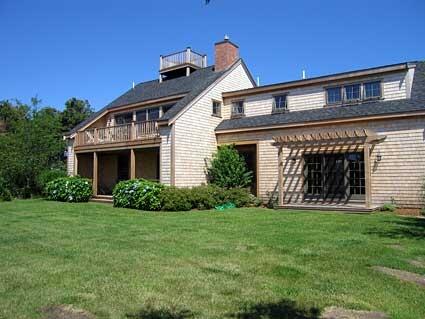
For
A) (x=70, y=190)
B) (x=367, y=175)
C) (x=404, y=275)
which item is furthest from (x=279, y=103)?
(x=404, y=275)

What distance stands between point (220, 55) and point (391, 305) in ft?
67.2

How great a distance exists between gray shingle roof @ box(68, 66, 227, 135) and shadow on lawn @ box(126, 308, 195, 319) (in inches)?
583

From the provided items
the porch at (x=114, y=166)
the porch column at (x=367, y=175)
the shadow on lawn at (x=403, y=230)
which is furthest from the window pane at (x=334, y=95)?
the porch at (x=114, y=166)

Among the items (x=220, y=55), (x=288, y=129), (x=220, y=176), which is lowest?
(x=220, y=176)

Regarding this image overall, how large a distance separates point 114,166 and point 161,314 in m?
22.8

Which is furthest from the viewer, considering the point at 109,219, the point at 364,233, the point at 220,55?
the point at 220,55

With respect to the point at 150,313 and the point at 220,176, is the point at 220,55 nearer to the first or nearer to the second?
the point at 220,176

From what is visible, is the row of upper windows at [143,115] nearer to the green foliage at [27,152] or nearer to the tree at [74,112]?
the green foliage at [27,152]

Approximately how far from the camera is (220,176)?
62.5ft

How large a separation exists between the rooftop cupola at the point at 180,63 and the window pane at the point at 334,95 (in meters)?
10.9

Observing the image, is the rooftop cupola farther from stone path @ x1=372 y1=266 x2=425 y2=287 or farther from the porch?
stone path @ x1=372 y1=266 x2=425 y2=287

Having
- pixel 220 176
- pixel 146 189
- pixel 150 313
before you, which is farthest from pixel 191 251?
pixel 220 176

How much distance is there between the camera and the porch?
23250 mm

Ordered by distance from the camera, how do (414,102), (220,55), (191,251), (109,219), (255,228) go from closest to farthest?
(191,251) → (255,228) → (109,219) → (414,102) → (220,55)
